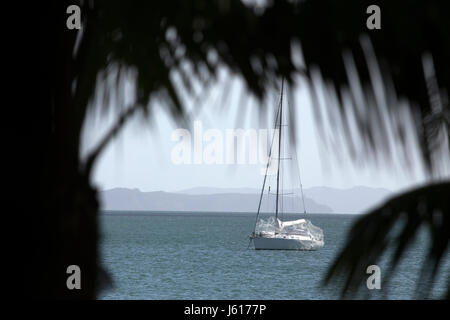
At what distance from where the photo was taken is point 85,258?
90.1 inches

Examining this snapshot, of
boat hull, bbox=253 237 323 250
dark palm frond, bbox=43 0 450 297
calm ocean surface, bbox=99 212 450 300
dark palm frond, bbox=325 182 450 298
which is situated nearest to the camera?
dark palm frond, bbox=43 0 450 297

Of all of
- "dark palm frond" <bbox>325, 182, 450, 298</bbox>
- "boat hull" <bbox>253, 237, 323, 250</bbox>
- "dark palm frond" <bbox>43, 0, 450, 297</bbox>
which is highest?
"dark palm frond" <bbox>43, 0, 450, 297</bbox>

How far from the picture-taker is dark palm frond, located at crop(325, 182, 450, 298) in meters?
1.94

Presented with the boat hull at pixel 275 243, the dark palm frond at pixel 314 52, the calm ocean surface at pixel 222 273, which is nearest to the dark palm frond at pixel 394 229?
the dark palm frond at pixel 314 52

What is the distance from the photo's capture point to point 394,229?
2.00 m

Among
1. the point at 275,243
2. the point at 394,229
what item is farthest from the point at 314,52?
the point at 275,243

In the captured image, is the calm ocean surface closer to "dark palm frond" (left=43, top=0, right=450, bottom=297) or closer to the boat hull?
the boat hull

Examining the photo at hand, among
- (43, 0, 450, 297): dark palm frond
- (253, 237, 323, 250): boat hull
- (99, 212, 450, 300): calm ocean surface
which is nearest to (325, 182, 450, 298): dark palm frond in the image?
(43, 0, 450, 297): dark palm frond

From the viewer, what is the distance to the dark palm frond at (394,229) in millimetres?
1941

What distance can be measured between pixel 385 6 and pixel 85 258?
126 cm

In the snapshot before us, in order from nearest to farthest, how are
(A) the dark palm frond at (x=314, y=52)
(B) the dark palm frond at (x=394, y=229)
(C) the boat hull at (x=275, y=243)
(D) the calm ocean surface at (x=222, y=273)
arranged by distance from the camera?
(A) the dark palm frond at (x=314, y=52), (B) the dark palm frond at (x=394, y=229), (D) the calm ocean surface at (x=222, y=273), (C) the boat hull at (x=275, y=243)

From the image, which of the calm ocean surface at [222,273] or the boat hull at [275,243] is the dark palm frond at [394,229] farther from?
the boat hull at [275,243]
